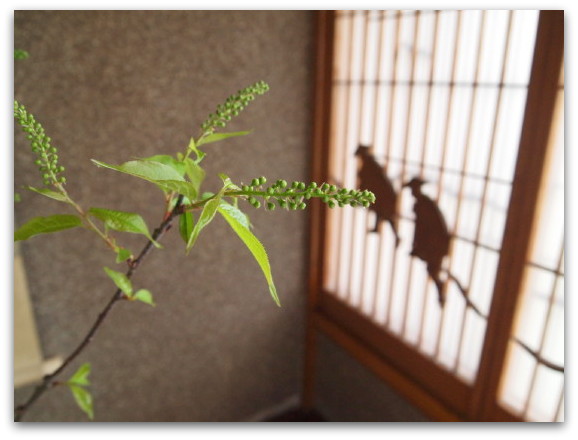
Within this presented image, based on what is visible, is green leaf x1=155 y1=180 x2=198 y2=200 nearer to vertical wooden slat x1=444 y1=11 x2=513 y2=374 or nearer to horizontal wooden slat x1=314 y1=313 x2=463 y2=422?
vertical wooden slat x1=444 y1=11 x2=513 y2=374

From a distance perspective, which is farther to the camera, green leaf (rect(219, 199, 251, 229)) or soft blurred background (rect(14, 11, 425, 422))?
soft blurred background (rect(14, 11, 425, 422))

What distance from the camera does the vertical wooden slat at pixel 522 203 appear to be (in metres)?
1.28

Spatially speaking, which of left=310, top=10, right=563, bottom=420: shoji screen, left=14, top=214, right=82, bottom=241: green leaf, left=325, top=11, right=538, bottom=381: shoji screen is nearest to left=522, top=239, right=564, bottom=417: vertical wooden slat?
left=310, top=10, right=563, bottom=420: shoji screen

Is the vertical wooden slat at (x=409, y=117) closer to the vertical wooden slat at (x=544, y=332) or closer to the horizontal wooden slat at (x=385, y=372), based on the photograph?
the horizontal wooden slat at (x=385, y=372)

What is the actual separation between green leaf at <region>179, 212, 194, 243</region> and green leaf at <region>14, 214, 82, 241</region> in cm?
15

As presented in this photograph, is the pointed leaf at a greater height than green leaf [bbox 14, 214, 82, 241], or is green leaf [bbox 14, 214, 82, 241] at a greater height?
the pointed leaf

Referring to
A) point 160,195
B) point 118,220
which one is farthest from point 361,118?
point 118,220

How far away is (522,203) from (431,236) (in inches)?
14.8

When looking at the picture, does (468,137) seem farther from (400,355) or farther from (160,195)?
(160,195)

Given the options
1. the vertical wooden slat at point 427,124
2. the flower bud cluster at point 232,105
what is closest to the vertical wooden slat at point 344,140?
the vertical wooden slat at point 427,124

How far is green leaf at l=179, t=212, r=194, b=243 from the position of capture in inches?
27.5

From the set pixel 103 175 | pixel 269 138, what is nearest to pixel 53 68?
pixel 103 175

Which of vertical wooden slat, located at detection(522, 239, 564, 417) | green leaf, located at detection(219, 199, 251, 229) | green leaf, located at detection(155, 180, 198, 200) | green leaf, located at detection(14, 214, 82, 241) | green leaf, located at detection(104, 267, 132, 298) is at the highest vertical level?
green leaf, located at detection(155, 180, 198, 200)
